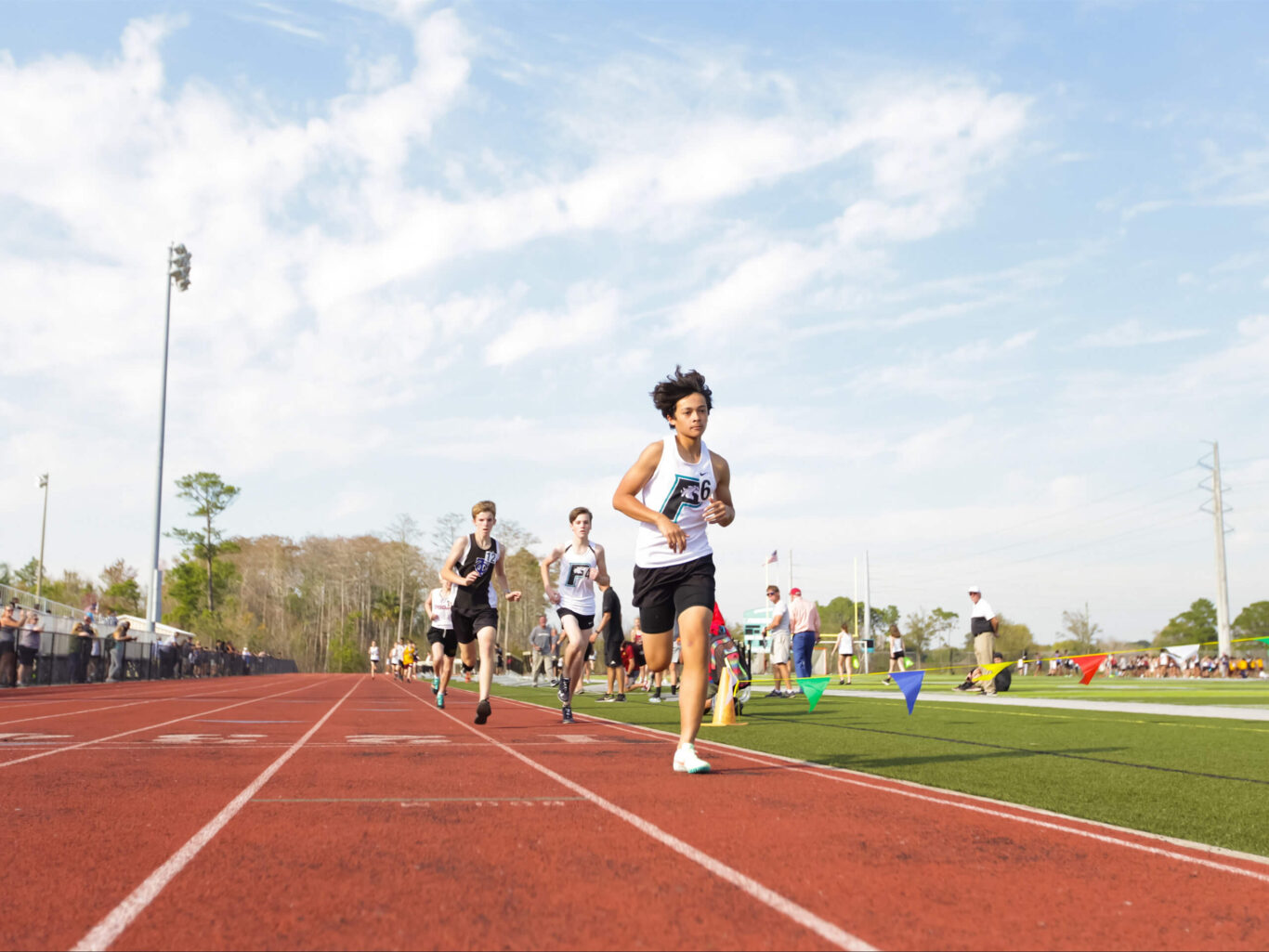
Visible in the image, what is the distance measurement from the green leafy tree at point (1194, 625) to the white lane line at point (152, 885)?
421 ft

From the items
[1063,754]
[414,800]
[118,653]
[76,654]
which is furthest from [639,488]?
[118,653]

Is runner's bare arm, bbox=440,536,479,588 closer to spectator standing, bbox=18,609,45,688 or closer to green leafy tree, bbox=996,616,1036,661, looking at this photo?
spectator standing, bbox=18,609,45,688

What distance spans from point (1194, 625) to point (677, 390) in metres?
136

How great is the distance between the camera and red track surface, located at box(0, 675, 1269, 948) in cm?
264

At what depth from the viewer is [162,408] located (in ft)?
125

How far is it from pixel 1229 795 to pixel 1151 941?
3.35m

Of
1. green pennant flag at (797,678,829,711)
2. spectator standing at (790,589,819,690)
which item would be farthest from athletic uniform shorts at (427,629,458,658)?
spectator standing at (790,589,819,690)

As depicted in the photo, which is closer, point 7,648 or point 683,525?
point 683,525

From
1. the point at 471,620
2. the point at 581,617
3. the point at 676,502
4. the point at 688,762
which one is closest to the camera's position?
the point at 688,762

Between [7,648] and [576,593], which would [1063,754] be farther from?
[7,648]

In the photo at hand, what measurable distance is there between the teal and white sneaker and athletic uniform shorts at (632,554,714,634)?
28.2 inches

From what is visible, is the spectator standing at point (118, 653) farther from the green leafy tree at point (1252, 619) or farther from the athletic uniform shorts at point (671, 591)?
the green leafy tree at point (1252, 619)

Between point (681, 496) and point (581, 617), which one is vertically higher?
point (681, 496)

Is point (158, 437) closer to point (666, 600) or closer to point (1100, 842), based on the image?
point (666, 600)
